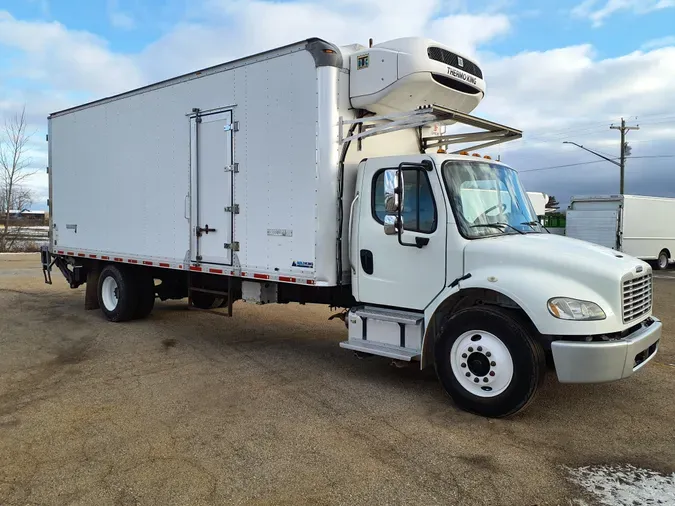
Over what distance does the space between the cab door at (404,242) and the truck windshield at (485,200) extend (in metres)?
0.18

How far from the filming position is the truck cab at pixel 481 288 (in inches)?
189

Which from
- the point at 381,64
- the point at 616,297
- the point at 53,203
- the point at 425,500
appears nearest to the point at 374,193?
the point at 381,64

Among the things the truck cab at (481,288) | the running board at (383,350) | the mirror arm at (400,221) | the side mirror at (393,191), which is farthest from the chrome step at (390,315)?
the side mirror at (393,191)

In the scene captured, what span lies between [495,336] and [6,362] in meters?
6.06

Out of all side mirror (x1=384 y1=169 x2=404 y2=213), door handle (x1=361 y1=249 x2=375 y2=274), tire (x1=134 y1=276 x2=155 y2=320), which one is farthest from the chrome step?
tire (x1=134 y1=276 x2=155 y2=320)

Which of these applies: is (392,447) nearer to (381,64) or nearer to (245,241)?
(245,241)

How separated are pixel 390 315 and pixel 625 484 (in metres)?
2.71

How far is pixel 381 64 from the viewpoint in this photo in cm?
625

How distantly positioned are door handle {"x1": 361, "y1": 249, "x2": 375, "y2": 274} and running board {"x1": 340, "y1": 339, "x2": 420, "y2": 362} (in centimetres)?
79

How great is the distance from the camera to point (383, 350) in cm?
594

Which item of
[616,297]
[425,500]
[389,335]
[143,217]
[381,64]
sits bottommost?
[425,500]

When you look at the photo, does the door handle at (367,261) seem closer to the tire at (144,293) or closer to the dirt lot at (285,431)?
the dirt lot at (285,431)

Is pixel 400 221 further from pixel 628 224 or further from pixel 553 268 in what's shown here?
pixel 628 224

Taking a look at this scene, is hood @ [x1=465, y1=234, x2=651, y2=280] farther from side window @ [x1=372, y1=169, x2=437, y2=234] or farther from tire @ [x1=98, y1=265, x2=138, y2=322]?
tire @ [x1=98, y1=265, x2=138, y2=322]
